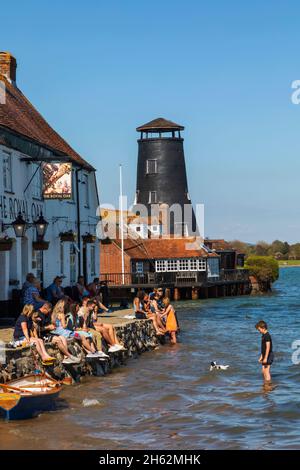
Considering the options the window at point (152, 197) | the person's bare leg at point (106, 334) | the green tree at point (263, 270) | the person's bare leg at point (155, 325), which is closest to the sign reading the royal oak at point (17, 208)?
the person's bare leg at point (106, 334)

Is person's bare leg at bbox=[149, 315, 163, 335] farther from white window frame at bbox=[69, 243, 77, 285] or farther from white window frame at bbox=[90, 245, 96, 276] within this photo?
white window frame at bbox=[90, 245, 96, 276]

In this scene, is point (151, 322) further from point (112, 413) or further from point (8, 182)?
point (112, 413)

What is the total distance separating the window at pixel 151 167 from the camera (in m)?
92.2

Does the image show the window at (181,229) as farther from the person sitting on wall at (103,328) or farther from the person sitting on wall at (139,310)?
the person sitting on wall at (103,328)

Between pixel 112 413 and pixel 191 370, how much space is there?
700 cm

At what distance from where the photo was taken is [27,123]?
31312 mm

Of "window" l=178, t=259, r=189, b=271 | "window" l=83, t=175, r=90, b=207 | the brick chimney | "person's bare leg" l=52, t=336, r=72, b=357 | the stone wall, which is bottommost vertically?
the stone wall

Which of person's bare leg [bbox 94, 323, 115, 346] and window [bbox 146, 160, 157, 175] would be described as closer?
person's bare leg [bbox 94, 323, 115, 346]

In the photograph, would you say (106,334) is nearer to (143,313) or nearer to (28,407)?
(143,313)

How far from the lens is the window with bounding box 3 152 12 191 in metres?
26.3

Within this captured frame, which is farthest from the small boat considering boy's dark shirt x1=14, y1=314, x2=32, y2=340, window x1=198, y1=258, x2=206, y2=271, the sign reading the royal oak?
window x1=198, y1=258, x2=206, y2=271

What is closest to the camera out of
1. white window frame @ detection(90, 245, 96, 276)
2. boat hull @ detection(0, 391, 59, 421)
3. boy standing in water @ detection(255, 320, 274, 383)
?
boat hull @ detection(0, 391, 59, 421)

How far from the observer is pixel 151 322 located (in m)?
31.2

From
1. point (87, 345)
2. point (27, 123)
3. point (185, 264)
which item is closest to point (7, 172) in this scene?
point (27, 123)
